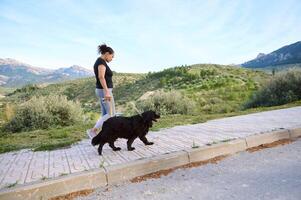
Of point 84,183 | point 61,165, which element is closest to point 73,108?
point 61,165

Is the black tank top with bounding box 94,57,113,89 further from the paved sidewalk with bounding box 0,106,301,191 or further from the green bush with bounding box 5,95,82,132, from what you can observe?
the green bush with bounding box 5,95,82,132

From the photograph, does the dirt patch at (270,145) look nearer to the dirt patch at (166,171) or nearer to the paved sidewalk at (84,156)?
the dirt patch at (166,171)

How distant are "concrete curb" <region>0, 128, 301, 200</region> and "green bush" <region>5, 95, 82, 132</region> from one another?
9802 mm

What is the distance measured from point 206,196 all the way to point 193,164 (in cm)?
168

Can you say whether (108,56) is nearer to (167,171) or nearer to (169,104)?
(167,171)

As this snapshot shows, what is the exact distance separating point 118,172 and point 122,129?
133cm

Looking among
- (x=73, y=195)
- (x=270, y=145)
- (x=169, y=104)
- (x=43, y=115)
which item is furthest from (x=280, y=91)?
(x=73, y=195)

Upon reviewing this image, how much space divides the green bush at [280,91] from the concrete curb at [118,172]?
13.3 m

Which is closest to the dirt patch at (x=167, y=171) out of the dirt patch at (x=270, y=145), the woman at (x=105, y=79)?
the dirt patch at (x=270, y=145)

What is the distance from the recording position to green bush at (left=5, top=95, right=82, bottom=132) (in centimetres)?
1427

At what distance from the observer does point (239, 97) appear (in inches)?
1223

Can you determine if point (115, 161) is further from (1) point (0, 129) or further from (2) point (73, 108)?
(1) point (0, 129)

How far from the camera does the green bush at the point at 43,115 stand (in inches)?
562

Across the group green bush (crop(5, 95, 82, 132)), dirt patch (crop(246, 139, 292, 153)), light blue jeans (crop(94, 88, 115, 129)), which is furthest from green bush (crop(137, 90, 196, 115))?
dirt patch (crop(246, 139, 292, 153))
